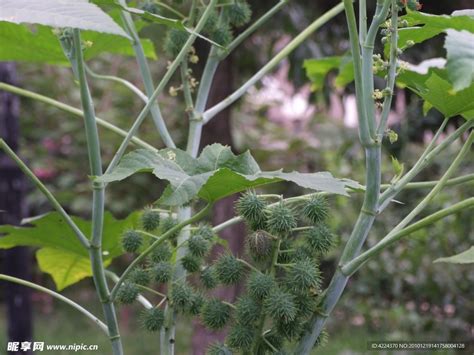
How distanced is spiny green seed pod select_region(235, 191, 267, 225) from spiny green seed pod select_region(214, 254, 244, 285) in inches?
2.6

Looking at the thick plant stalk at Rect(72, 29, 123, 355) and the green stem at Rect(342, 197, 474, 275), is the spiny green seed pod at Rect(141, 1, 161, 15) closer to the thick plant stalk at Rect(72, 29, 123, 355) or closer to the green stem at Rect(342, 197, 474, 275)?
the thick plant stalk at Rect(72, 29, 123, 355)

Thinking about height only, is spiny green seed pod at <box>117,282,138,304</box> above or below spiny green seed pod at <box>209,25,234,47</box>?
below

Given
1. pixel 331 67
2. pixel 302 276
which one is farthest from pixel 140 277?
pixel 331 67

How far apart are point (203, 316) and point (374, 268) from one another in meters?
2.90

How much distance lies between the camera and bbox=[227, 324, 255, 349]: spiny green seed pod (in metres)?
0.78

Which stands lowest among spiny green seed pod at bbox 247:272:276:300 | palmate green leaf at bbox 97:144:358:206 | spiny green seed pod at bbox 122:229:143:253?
spiny green seed pod at bbox 122:229:143:253

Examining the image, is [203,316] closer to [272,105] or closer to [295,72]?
[295,72]

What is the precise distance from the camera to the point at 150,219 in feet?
3.09

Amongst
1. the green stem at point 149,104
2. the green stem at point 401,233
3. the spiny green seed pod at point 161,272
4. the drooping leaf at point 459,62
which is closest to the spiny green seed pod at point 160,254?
the spiny green seed pod at point 161,272

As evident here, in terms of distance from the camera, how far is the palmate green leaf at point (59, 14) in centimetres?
59

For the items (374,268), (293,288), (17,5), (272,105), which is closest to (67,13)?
(17,5)

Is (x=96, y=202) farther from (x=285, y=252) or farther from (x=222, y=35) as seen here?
(x=222, y=35)

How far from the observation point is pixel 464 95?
80cm

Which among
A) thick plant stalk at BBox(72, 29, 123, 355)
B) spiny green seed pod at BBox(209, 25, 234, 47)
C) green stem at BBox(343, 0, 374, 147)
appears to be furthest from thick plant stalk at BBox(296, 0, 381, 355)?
spiny green seed pod at BBox(209, 25, 234, 47)
